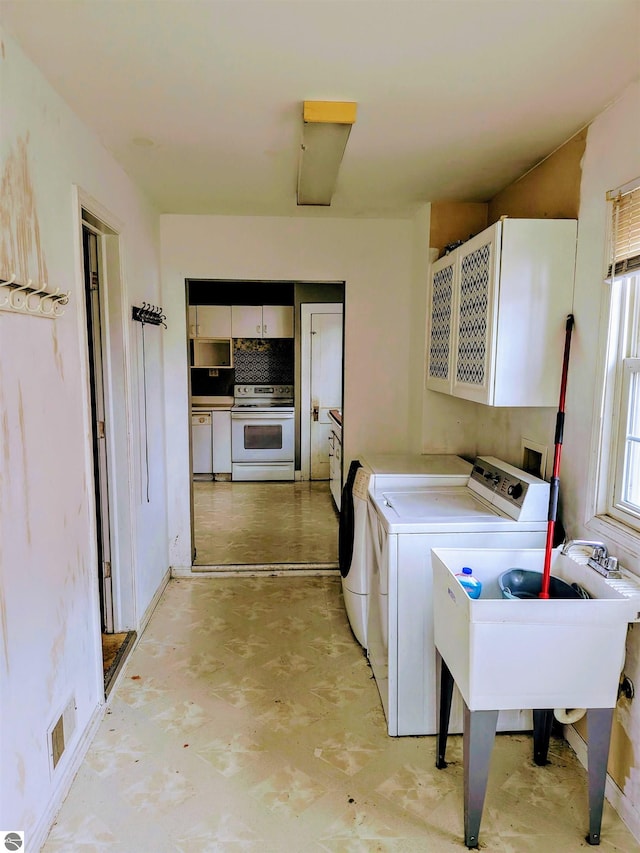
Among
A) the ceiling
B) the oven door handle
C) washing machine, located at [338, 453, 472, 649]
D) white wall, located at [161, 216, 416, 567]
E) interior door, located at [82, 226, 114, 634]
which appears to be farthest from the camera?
the oven door handle

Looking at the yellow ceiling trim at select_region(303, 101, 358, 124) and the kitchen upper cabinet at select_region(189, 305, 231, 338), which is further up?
the yellow ceiling trim at select_region(303, 101, 358, 124)

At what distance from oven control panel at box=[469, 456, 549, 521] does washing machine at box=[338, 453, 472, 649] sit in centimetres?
22

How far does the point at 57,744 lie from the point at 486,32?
260 cm

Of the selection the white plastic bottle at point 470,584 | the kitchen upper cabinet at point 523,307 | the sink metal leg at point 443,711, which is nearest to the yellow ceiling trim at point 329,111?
the kitchen upper cabinet at point 523,307

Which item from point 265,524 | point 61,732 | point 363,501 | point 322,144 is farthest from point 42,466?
point 265,524

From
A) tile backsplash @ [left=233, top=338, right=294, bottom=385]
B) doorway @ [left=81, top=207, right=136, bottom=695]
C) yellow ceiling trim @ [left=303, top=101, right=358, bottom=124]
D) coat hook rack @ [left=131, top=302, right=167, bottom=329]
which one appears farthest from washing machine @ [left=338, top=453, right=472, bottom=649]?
tile backsplash @ [left=233, top=338, right=294, bottom=385]

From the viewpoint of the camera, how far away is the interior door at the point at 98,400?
2557 millimetres

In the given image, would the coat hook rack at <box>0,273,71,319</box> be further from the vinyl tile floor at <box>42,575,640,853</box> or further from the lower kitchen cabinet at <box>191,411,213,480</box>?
the lower kitchen cabinet at <box>191,411,213,480</box>

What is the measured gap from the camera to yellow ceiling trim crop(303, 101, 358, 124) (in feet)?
6.28

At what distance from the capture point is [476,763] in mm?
1617

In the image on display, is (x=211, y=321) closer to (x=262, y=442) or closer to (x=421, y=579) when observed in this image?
(x=262, y=442)

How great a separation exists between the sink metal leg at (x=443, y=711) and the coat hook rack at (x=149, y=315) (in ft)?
7.29

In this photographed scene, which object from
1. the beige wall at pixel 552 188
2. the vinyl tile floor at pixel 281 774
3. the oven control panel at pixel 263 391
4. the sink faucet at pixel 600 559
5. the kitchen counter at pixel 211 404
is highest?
the beige wall at pixel 552 188

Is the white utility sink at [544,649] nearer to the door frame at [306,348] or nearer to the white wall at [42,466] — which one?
the white wall at [42,466]
